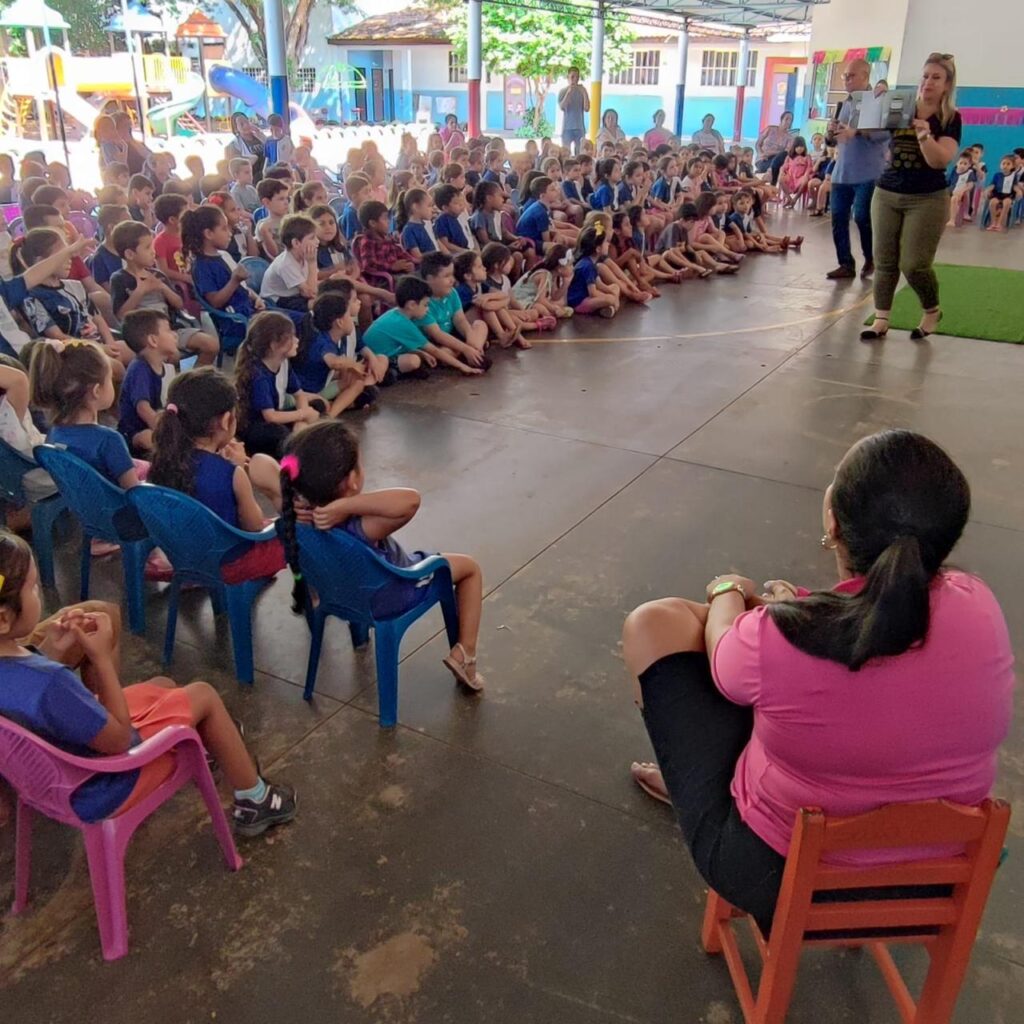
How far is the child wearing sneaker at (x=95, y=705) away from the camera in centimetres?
175

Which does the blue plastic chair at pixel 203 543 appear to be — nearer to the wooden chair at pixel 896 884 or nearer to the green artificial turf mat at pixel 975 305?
the wooden chair at pixel 896 884

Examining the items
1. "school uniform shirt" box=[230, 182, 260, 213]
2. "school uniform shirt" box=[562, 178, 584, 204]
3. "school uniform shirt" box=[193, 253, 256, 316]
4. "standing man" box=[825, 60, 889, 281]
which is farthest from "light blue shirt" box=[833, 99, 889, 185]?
"school uniform shirt" box=[193, 253, 256, 316]

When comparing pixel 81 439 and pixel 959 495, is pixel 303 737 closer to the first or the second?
pixel 81 439

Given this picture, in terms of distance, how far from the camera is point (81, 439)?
10.3 ft

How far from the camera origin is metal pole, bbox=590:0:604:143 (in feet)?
70.7

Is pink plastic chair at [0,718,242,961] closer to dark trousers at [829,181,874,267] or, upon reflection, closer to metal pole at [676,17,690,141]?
dark trousers at [829,181,874,267]

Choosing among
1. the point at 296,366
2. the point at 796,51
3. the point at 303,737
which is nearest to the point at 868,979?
the point at 303,737

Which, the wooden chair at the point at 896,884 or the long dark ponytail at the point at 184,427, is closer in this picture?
the wooden chair at the point at 896,884

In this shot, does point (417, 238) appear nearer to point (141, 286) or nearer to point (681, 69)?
point (141, 286)

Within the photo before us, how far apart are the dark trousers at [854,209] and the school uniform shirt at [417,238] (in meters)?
4.05

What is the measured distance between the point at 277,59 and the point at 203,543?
457 inches

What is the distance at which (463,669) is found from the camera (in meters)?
2.81

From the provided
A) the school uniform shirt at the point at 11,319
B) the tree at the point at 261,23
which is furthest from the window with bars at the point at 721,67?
the school uniform shirt at the point at 11,319

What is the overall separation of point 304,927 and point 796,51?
42.1 meters
